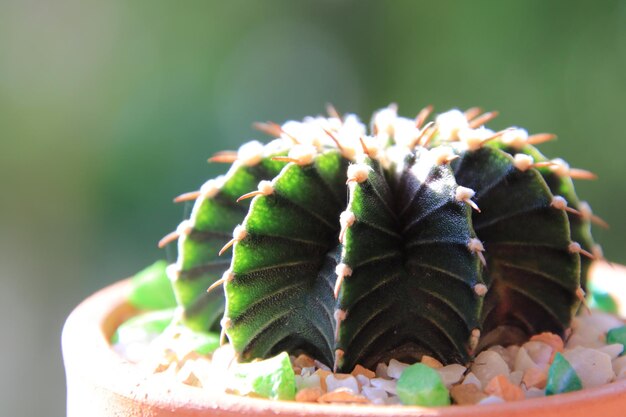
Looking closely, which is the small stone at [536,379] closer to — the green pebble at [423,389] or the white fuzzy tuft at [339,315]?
the green pebble at [423,389]

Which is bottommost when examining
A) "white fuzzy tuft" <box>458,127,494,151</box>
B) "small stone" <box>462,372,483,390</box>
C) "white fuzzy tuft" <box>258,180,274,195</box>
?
"small stone" <box>462,372,483,390</box>

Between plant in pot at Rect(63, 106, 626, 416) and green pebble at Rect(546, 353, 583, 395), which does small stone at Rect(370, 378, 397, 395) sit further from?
green pebble at Rect(546, 353, 583, 395)

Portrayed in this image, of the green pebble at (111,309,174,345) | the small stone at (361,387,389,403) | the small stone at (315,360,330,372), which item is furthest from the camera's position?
the green pebble at (111,309,174,345)

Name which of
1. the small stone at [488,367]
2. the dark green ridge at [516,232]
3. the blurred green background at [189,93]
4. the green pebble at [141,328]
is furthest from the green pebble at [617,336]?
the blurred green background at [189,93]

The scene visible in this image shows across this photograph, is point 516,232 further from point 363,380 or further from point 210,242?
point 210,242

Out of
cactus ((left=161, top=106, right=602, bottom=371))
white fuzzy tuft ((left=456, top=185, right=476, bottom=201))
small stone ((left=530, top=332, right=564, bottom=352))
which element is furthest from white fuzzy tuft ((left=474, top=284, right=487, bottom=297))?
small stone ((left=530, top=332, right=564, bottom=352))

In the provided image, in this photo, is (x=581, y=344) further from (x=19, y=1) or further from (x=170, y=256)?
(x=19, y=1)
